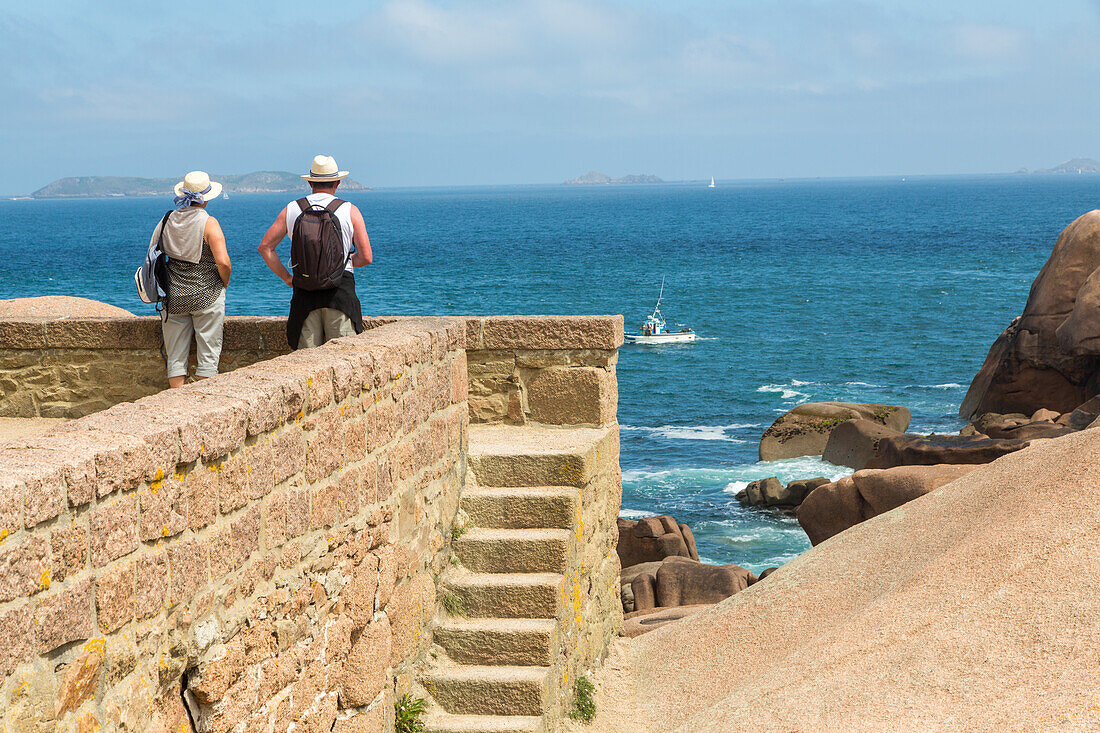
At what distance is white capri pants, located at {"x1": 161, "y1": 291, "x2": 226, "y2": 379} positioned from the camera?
744 cm

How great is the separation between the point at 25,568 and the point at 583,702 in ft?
17.0

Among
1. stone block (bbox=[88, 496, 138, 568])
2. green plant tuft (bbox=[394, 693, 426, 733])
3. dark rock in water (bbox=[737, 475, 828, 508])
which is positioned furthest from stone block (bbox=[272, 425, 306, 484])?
dark rock in water (bbox=[737, 475, 828, 508])

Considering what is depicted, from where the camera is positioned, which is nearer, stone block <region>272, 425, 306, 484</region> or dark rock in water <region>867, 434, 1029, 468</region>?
stone block <region>272, 425, 306, 484</region>

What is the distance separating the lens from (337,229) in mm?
6996

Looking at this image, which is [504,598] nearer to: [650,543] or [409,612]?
[409,612]

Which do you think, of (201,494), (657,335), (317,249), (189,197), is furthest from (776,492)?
(657,335)

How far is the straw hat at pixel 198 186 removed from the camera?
7133 mm

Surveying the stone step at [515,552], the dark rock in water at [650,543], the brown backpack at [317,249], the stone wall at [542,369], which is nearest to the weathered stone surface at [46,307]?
the stone wall at [542,369]

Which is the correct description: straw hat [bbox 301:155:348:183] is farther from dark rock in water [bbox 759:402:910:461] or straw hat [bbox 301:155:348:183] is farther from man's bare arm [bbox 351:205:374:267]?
dark rock in water [bbox 759:402:910:461]

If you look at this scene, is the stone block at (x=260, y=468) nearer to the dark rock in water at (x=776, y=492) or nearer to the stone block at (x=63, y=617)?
the stone block at (x=63, y=617)

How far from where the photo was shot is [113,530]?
3.47 metres

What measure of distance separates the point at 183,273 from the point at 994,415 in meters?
23.3

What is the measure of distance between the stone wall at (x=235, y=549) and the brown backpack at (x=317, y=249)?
1.88ft

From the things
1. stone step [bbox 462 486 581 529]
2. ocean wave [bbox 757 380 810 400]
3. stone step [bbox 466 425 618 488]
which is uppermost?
stone step [bbox 466 425 618 488]
